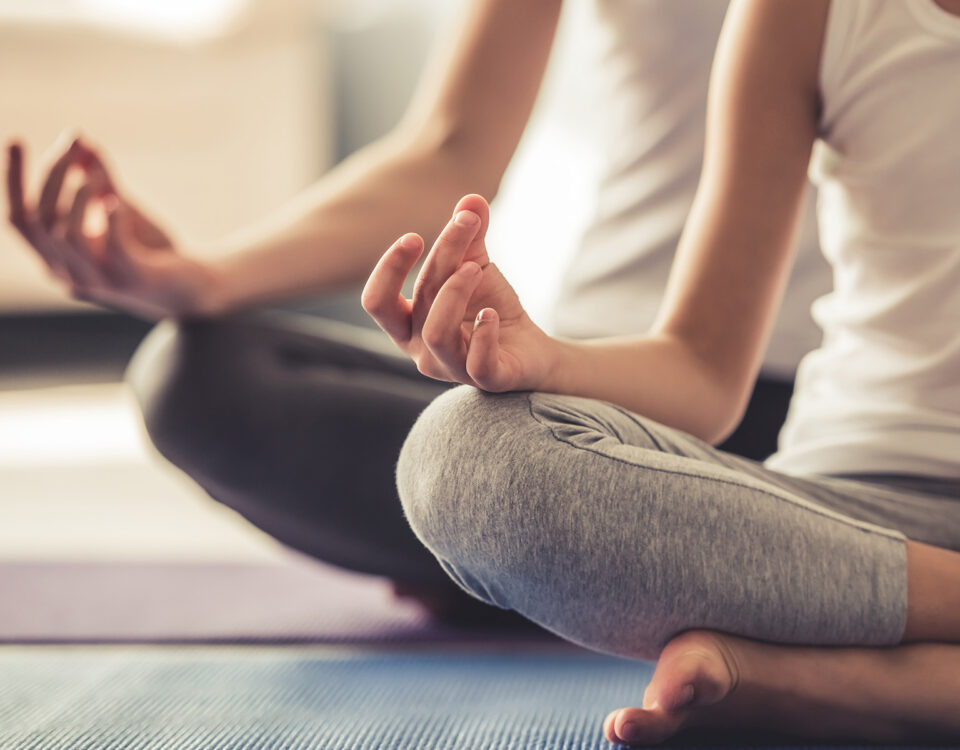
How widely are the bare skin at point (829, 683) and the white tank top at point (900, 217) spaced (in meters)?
0.10

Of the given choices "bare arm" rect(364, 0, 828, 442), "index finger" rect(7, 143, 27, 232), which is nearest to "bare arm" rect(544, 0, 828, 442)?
"bare arm" rect(364, 0, 828, 442)

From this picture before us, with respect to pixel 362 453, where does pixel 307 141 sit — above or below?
above

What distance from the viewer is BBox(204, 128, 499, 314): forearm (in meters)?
0.89

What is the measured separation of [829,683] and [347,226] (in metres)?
0.55

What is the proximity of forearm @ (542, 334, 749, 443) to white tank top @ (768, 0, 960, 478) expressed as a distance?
0.30 feet

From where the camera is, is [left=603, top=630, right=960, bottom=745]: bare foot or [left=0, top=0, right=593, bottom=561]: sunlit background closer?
[left=603, top=630, right=960, bottom=745]: bare foot

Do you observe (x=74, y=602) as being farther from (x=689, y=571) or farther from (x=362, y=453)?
(x=689, y=571)

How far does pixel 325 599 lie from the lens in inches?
41.8

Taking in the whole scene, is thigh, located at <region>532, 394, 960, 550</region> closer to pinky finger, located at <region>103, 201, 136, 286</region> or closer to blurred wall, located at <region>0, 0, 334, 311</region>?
pinky finger, located at <region>103, 201, 136, 286</region>

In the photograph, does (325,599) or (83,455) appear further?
(83,455)

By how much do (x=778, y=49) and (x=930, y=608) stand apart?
1.15 ft

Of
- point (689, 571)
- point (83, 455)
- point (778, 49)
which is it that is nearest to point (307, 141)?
point (83, 455)

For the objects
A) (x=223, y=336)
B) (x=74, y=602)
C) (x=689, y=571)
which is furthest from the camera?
(x=74, y=602)

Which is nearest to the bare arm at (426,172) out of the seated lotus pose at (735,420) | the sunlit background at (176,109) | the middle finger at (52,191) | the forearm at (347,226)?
the forearm at (347,226)
